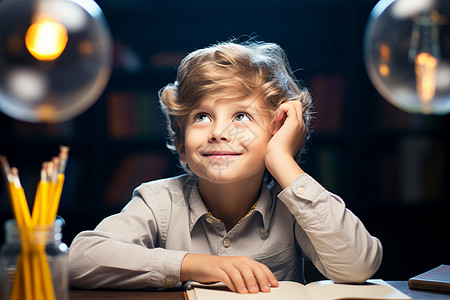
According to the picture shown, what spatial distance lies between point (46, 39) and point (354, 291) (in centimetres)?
68

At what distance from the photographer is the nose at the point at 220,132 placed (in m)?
1.20

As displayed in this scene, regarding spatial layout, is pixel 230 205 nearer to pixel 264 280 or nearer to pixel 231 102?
pixel 231 102

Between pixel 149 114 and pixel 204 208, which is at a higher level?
pixel 149 114

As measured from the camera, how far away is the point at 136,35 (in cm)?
258

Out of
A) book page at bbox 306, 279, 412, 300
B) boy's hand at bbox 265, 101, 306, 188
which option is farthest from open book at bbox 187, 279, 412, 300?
boy's hand at bbox 265, 101, 306, 188

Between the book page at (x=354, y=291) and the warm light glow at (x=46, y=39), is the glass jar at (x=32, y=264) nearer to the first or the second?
the warm light glow at (x=46, y=39)

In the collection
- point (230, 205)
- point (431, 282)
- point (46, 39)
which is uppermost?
point (46, 39)

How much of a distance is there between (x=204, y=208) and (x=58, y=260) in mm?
587

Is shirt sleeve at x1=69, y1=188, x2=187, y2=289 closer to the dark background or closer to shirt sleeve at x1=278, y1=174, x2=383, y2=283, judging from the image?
shirt sleeve at x1=278, y1=174, x2=383, y2=283

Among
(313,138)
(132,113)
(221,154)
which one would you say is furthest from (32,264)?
(313,138)

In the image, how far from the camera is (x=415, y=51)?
814 mm

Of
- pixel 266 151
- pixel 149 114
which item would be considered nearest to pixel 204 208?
pixel 266 151

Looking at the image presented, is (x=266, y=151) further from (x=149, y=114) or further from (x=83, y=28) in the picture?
(x=149, y=114)

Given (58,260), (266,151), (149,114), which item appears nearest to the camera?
(58,260)
